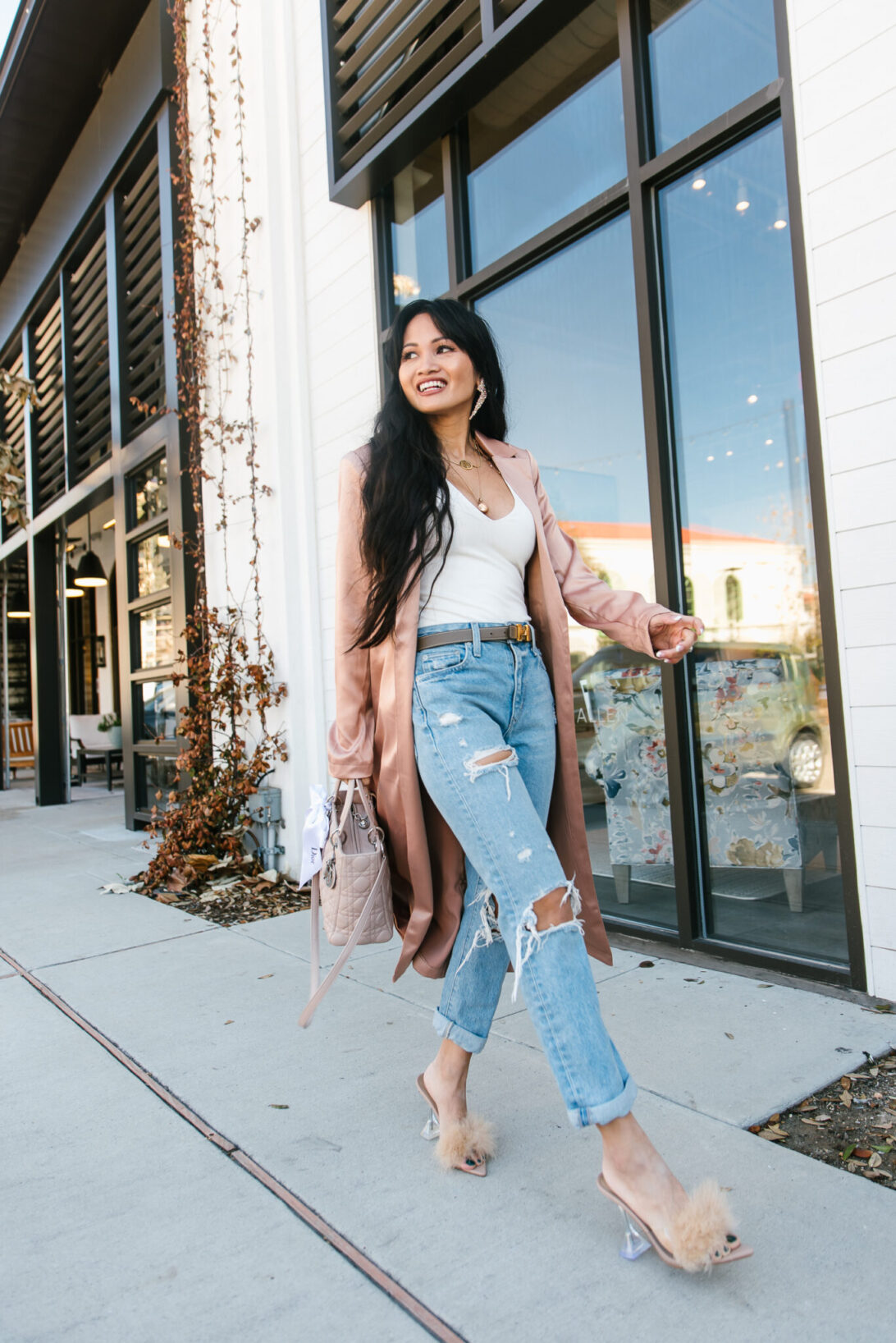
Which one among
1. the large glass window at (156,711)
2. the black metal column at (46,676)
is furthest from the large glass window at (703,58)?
the black metal column at (46,676)

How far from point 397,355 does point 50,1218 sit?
1831 millimetres

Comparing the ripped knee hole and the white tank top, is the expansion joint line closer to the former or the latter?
the ripped knee hole

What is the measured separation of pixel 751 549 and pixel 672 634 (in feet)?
4.46

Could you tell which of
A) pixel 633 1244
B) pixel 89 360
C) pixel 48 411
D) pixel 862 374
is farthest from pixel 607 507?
pixel 48 411

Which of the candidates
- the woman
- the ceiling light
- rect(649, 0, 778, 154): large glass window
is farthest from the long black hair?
the ceiling light

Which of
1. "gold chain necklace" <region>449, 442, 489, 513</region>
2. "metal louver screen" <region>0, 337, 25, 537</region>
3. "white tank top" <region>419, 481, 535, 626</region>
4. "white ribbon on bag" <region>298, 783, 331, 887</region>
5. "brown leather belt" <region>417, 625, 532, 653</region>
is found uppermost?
"metal louver screen" <region>0, 337, 25, 537</region>

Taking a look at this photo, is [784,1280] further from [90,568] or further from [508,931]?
[90,568]

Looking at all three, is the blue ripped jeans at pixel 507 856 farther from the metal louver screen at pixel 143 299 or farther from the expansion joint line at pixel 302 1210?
the metal louver screen at pixel 143 299

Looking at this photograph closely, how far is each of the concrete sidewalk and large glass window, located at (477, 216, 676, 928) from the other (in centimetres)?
43

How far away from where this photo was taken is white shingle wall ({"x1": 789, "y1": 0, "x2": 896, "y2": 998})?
2.40 m

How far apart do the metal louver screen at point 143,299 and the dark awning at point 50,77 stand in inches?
37.8

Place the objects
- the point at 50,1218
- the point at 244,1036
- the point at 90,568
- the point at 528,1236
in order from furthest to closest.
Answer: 1. the point at 90,568
2. the point at 244,1036
3. the point at 50,1218
4. the point at 528,1236

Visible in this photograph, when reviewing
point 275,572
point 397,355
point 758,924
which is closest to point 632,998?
point 758,924

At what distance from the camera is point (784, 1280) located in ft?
4.65
